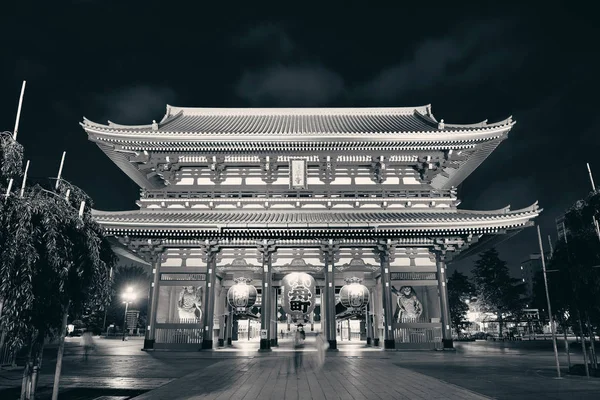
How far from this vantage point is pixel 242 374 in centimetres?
1070

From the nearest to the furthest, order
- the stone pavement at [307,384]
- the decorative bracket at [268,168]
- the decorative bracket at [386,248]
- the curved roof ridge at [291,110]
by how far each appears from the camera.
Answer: the stone pavement at [307,384]
the decorative bracket at [386,248]
the decorative bracket at [268,168]
the curved roof ridge at [291,110]

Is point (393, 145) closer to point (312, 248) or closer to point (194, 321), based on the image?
point (312, 248)

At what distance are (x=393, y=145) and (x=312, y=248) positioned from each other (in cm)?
705

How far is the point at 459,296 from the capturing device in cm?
4662

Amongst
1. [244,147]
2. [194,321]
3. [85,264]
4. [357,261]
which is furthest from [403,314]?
[85,264]

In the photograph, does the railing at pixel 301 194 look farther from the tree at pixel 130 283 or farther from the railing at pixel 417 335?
the tree at pixel 130 283

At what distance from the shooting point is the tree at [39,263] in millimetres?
5664

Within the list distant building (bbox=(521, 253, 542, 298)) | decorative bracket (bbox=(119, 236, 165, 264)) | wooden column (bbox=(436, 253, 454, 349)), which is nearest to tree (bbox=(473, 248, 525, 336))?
wooden column (bbox=(436, 253, 454, 349))

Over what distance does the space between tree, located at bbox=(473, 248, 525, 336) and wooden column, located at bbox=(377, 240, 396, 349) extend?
31963 mm

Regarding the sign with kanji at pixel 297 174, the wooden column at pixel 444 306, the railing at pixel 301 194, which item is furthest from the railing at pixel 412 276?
the sign with kanji at pixel 297 174

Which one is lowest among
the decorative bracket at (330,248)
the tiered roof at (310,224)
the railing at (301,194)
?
the decorative bracket at (330,248)

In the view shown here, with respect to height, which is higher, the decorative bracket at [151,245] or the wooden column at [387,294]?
the decorative bracket at [151,245]

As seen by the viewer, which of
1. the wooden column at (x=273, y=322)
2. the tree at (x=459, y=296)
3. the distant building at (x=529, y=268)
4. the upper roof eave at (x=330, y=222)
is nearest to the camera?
the upper roof eave at (x=330, y=222)

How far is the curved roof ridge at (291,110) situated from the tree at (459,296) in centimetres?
2531
